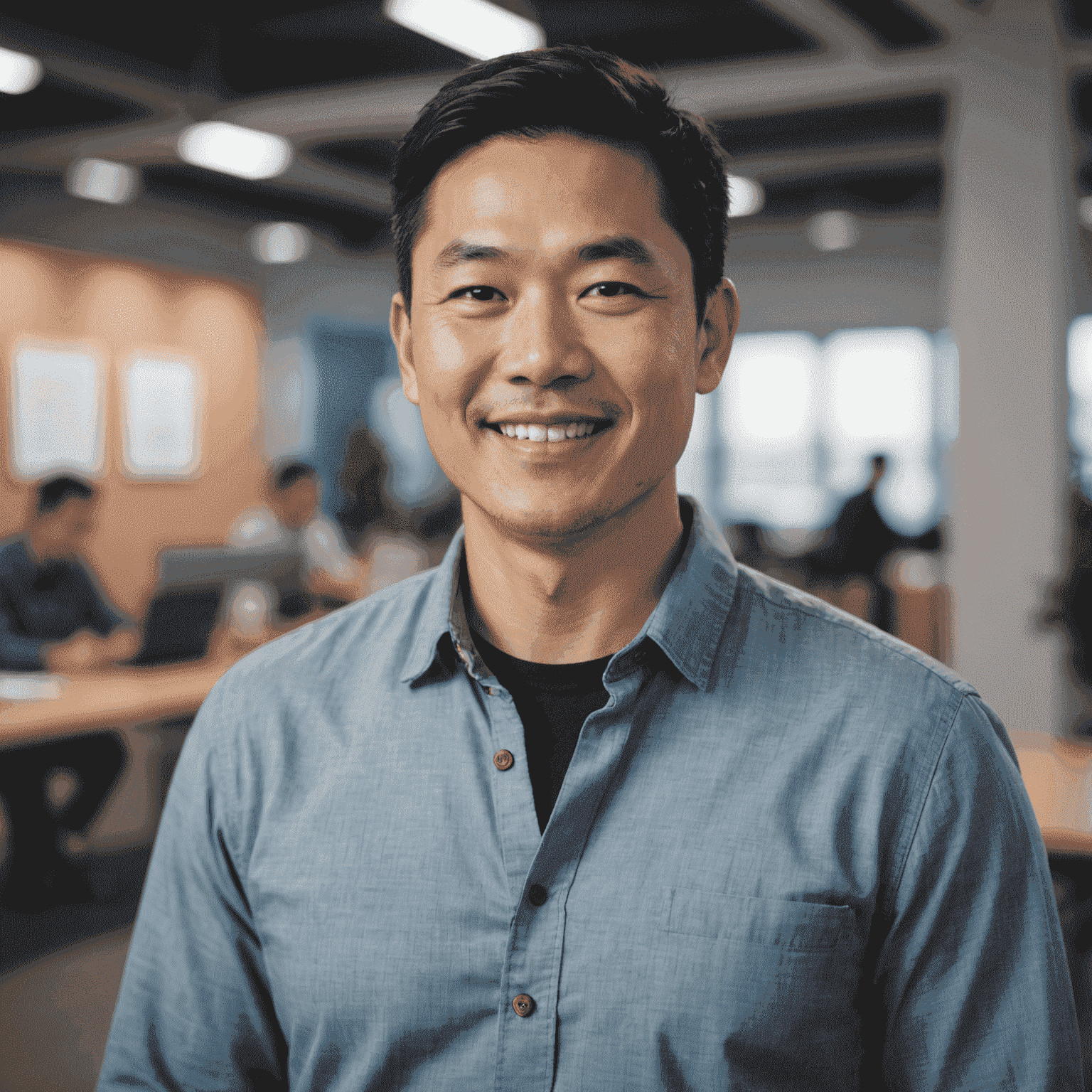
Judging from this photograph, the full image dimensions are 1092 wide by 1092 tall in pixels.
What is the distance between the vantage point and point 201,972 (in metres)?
1.09

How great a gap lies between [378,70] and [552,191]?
4943 mm

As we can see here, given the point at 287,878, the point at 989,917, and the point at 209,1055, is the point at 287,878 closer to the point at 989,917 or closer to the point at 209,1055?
the point at 209,1055

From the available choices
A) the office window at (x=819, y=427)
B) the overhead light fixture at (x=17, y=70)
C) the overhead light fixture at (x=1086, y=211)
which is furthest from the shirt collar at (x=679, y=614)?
the overhead light fixture at (x=1086, y=211)

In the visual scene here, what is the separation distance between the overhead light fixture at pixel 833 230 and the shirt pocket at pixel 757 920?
28.5 ft

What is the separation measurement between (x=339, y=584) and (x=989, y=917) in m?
4.43

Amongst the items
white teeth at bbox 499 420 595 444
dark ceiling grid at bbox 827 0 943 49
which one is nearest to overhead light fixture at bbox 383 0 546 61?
dark ceiling grid at bbox 827 0 943 49

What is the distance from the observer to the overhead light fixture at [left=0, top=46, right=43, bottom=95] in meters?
4.86

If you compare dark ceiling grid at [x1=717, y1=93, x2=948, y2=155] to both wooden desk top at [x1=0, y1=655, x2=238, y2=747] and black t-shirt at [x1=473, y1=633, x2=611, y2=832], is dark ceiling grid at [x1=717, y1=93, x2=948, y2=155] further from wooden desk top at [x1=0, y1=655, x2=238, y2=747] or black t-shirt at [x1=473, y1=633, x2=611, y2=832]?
black t-shirt at [x1=473, y1=633, x2=611, y2=832]

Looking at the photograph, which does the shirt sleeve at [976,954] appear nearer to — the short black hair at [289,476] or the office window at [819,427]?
the short black hair at [289,476]

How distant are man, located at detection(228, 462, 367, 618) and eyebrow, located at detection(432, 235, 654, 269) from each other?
396cm

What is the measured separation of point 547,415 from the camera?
39.8 inches

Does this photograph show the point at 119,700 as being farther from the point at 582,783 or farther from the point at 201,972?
the point at 582,783

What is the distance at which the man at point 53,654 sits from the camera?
13.1ft

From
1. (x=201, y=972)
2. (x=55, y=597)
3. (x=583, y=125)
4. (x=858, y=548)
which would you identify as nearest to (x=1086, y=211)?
(x=858, y=548)
